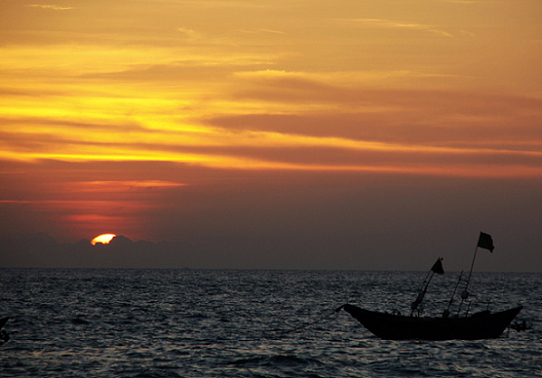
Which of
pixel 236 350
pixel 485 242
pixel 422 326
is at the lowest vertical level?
pixel 236 350

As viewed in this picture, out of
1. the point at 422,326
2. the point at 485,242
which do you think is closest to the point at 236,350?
the point at 422,326

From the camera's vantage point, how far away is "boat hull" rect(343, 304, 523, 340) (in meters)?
39.6

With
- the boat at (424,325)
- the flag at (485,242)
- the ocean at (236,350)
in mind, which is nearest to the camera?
the ocean at (236,350)

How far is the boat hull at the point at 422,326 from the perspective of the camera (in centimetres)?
3956

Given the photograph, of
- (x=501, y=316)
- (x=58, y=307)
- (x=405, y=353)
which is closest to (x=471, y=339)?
(x=501, y=316)

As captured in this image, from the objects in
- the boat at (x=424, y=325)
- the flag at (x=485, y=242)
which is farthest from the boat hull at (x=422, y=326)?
the flag at (x=485, y=242)

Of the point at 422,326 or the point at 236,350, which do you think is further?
the point at 422,326

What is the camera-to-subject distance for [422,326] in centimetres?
3956

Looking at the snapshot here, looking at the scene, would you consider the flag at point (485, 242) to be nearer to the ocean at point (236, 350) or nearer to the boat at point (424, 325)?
the boat at point (424, 325)

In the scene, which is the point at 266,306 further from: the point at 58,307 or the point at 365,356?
the point at 365,356

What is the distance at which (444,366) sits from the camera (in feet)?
109

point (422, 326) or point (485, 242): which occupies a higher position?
point (485, 242)

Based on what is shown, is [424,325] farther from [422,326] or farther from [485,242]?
[485,242]

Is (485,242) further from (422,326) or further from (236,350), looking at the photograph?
(236,350)
